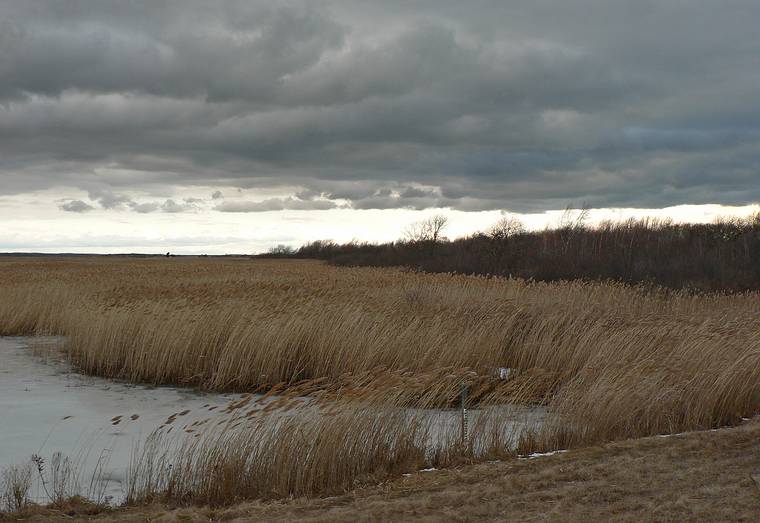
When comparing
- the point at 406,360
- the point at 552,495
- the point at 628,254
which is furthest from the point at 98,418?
the point at 628,254

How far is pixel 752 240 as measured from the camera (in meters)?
29.6

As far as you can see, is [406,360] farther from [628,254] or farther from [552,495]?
[628,254]

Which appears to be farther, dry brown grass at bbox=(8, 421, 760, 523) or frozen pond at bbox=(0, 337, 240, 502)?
frozen pond at bbox=(0, 337, 240, 502)

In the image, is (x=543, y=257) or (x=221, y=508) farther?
(x=543, y=257)

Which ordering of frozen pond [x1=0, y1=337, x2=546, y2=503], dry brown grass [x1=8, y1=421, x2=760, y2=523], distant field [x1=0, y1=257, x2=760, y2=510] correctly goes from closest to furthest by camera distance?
1. dry brown grass [x1=8, y1=421, x2=760, y2=523]
2. distant field [x1=0, y1=257, x2=760, y2=510]
3. frozen pond [x1=0, y1=337, x2=546, y2=503]

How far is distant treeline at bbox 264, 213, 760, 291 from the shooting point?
80.7 ft

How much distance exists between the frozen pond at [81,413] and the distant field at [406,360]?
2.11 feet

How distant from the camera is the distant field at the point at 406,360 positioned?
6293mm

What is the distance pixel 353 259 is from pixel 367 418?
62156mm

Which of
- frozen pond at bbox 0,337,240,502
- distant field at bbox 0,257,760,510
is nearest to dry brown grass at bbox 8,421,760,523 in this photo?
distant field at bbox 0,257,760,510

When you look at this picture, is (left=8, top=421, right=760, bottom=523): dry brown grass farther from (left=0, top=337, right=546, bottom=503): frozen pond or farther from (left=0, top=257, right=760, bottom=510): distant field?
(left=0, top=337, right=546, bottom=503): frozen pond

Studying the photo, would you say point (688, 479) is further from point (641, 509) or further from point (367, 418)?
point (367, 418)

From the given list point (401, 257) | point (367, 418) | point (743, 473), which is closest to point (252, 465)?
point (367, 418)

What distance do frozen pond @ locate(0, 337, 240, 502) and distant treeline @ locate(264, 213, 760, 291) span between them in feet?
43.1
